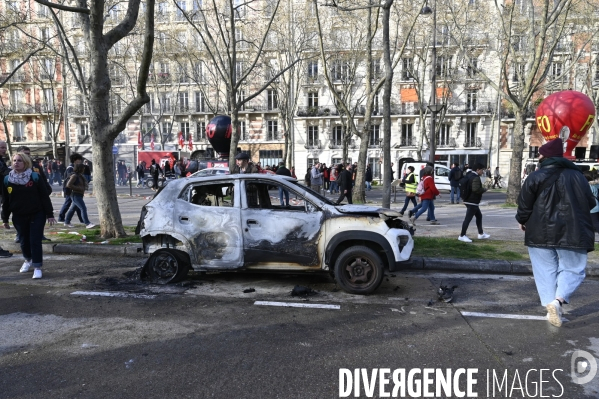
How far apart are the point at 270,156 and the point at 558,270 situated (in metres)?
42.5

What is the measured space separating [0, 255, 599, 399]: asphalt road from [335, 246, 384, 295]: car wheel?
15 cm

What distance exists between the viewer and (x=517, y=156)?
17.4 meters

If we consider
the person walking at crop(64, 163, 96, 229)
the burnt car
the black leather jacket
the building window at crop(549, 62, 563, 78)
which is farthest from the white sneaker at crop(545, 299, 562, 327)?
the building window at crop(549, 62, 563, 78)

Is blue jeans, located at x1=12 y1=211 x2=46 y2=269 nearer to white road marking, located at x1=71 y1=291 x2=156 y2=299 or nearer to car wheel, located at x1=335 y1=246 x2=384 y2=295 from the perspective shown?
white road marking, located at x1=71 y1=291 x2=156 y2=299

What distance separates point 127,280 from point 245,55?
28.9m

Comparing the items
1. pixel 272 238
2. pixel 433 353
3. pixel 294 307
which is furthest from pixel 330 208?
pixel 433 353

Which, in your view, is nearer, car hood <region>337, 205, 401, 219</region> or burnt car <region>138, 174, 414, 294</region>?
burnt car <region>138, 174, 414, 294</region>

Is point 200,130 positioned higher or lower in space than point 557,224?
higher

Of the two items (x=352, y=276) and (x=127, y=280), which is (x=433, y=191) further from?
(x=127, y=280)

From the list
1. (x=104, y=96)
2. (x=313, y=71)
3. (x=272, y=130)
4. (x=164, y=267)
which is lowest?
(x=164, y=267)

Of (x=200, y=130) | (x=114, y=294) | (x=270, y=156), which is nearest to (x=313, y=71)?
(x=270, y=156)

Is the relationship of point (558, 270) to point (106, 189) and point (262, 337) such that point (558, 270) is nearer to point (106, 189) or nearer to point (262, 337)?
point (262, 337)

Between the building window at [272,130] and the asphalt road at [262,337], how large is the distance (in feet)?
134

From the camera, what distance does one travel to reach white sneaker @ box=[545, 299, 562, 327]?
4668 millimetres
